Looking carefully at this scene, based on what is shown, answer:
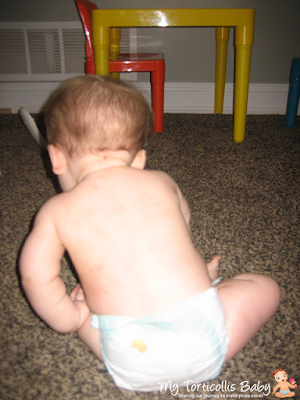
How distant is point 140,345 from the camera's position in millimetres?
463

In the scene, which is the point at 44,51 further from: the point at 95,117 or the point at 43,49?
the point at 95,117

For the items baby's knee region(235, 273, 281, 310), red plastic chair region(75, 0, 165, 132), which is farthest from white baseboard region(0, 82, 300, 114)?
baby's knee region(235, 273, 281, 310)

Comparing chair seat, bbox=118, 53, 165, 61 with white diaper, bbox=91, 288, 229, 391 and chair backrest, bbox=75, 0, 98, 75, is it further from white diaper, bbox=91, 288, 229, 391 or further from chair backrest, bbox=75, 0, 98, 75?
white diaper, bbox=91, 288, 229, 391

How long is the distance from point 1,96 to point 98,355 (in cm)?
181

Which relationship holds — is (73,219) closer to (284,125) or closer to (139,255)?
(139,255)

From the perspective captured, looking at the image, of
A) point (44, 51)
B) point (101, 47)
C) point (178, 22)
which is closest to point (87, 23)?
point (101, 47)

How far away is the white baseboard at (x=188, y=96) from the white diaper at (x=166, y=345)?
5.36 feet

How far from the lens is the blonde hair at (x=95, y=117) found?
0.54m

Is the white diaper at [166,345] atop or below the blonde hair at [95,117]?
below

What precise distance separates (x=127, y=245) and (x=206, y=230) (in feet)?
1.39

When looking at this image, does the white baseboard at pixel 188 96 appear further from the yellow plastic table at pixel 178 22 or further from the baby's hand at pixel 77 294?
the baby's hand at pixel 77 294

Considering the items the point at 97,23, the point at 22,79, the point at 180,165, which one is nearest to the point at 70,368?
the point at 180,165

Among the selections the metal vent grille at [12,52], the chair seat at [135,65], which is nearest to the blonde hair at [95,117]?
the chair seat at [135,65]

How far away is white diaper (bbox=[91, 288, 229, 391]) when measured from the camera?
1.52 ft
